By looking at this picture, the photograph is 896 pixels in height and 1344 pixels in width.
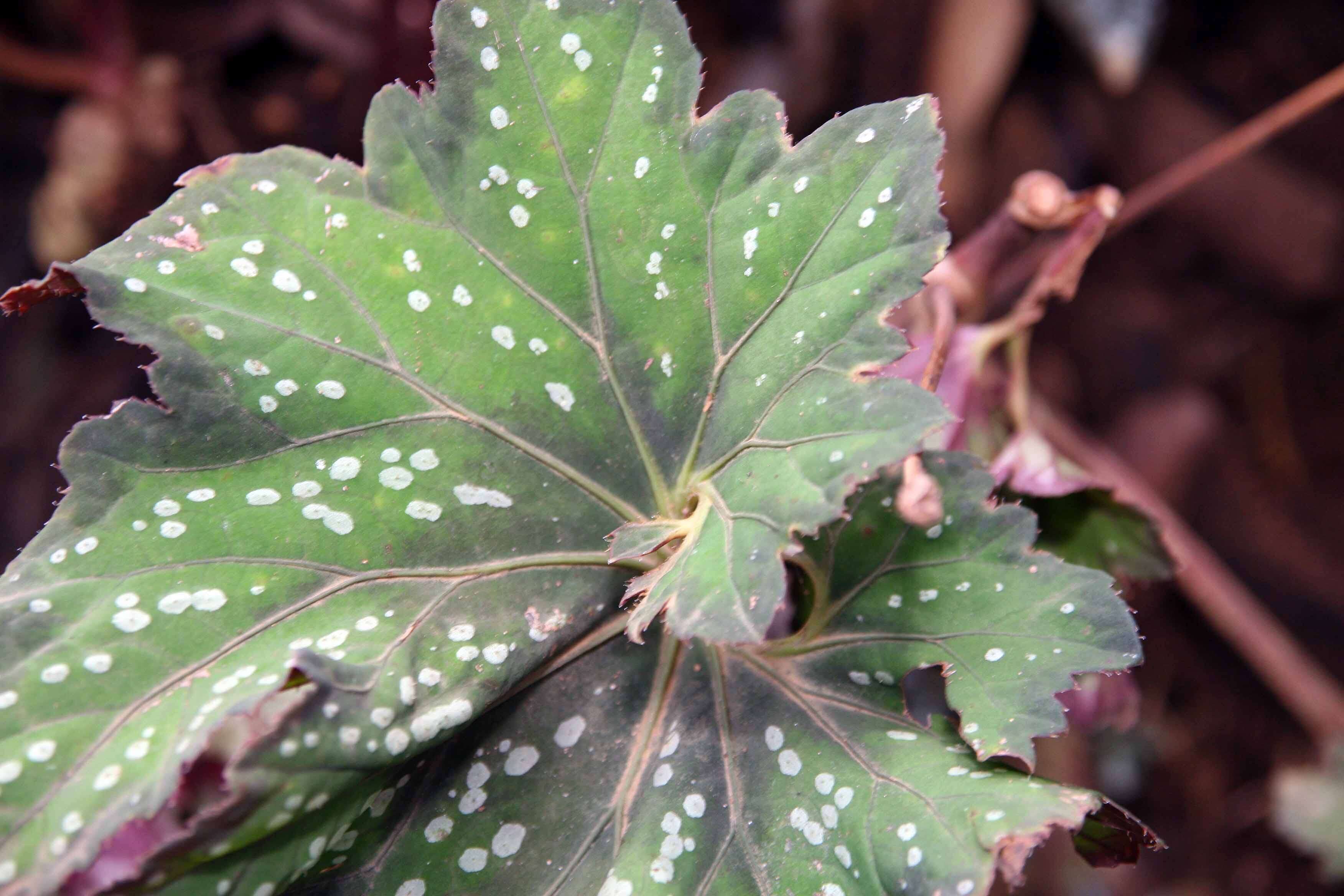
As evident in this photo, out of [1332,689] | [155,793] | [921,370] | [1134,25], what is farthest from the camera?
[1332,689]

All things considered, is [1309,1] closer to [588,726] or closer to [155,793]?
[588,726]

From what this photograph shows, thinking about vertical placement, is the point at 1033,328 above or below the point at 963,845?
below

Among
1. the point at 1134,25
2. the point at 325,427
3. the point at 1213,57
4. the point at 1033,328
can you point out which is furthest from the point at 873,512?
the point at 1213,57

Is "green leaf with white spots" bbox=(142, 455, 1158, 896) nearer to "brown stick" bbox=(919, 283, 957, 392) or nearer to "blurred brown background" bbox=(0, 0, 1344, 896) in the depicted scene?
"brown stick" bbox=(919, 283, 957, 392)

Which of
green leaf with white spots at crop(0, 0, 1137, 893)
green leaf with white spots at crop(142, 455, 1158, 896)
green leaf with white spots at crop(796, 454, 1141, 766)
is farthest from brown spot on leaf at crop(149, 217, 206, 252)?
green leaf with white spots at crop(796, 454, 1141, 766)

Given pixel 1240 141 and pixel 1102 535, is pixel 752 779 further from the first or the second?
pixel 1240 141

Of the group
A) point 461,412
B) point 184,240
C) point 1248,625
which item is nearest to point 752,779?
point 461,412
